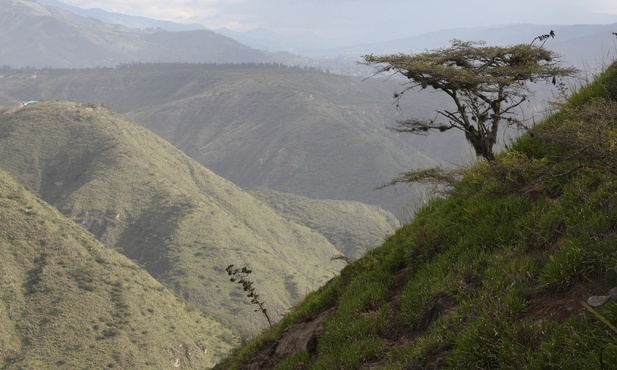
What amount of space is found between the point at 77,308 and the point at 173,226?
65742mm

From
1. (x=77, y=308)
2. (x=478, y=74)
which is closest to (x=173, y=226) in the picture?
(x=77, y=308)

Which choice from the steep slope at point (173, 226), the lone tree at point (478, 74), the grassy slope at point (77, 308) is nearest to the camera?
the lone tree at point (478, 74)

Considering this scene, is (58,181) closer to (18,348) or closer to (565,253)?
(18,348)

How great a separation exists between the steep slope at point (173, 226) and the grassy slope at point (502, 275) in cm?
12402

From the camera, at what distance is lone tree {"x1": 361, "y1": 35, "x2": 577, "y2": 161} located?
566 inches

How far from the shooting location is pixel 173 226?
162m

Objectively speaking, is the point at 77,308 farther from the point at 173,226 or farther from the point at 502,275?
the point at 502,275

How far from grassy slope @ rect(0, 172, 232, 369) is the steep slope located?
918 inches

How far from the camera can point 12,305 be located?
92500 millimetres

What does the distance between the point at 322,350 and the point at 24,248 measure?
378 ft

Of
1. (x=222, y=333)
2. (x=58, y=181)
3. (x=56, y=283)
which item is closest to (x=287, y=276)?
(x=222, y=333)

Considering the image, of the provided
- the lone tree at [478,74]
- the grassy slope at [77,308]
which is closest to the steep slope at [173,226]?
the grassy slope at [77,308]

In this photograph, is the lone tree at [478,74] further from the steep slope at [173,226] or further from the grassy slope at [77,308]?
the steep slope at [173,226]

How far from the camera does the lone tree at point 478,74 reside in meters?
14.4
